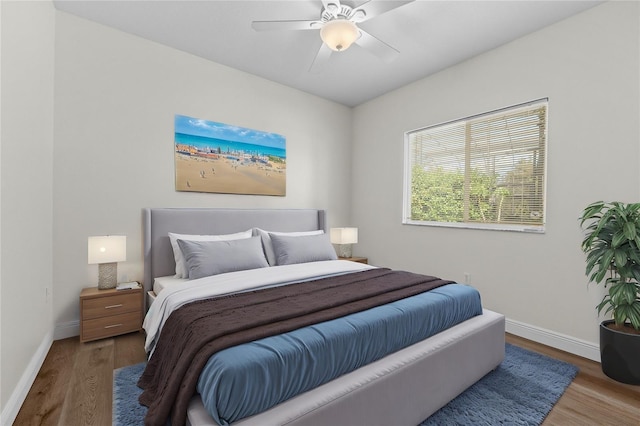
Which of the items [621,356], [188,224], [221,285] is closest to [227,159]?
[188,224]

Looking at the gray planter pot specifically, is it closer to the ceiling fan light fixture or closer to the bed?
the bed

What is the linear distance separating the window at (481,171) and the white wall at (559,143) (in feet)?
0.42

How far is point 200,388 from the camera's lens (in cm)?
132

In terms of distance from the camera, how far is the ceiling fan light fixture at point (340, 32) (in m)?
2.29

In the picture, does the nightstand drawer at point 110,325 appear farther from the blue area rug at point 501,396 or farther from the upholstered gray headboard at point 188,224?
the blue area rug at point 501,396

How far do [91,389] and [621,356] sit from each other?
11.6 feet

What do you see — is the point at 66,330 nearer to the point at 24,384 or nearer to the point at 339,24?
the point at 24,384

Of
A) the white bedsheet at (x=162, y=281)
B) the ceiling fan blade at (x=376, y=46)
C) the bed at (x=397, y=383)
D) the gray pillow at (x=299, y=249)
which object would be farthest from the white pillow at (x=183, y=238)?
the ceiling fan blade at (x=376, y=46)

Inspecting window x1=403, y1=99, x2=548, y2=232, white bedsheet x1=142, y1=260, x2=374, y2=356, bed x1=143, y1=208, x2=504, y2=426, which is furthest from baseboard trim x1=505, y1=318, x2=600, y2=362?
white bedsheet x1=142, y1=260, x2=374, y2=356

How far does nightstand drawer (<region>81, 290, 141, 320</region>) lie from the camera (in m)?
2.63

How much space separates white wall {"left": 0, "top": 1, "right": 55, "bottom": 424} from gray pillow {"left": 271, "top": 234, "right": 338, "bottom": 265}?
1918 millimetres

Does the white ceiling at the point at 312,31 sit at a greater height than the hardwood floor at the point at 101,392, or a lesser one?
greater

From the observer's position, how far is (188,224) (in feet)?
10.6

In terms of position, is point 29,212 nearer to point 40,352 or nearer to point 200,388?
point 40,352
